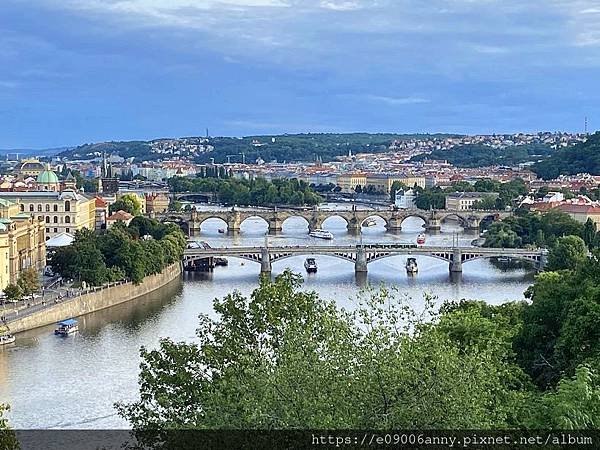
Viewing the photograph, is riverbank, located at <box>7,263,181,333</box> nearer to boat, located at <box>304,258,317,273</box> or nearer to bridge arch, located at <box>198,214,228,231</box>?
boat, located at <box>304,258,317,273</box>

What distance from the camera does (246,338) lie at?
1116 cm

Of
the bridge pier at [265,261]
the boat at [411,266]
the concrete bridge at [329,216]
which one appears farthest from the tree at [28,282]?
the concrete bridge at [329,216]

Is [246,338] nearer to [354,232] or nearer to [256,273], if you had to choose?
[256,273]

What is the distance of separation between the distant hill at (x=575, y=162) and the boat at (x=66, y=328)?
61.6 metres

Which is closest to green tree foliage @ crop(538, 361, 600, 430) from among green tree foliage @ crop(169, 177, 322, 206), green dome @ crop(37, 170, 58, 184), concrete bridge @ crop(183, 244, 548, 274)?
concrete bridge @ crop(183, 244, 548, 274)

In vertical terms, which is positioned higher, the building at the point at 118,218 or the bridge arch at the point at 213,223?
the building at the point at 118,218

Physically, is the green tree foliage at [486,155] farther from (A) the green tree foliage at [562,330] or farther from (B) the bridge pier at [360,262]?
(A) the green tree foliage at [562,330]

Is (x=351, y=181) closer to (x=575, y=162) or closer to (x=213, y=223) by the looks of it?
(x=575, y=162)

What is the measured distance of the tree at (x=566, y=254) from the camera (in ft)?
109

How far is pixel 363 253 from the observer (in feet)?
124

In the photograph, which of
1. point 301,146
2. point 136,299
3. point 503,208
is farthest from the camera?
point 301,146

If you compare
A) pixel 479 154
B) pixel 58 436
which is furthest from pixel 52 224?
pixel 479 154

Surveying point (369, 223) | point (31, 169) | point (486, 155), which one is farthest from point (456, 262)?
point (486, 155)

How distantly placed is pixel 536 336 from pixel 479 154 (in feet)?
423
